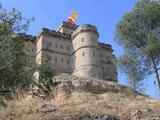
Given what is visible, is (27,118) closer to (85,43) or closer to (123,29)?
(123,29)

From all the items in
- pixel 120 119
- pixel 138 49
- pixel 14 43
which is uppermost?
pixel 138 49

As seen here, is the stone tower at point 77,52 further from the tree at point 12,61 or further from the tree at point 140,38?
the tree at point 12,61

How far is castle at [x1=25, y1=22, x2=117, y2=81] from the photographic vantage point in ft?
206

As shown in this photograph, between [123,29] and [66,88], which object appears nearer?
[66,88]

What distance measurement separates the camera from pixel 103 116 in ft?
43.4

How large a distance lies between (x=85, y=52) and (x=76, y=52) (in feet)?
7.83

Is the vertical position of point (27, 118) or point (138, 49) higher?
point (138, 49)

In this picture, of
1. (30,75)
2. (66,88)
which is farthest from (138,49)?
(30,75)

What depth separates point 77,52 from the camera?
65188mm

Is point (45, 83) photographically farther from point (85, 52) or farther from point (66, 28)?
point (66, 28)

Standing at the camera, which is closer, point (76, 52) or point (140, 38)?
point (140, 38)

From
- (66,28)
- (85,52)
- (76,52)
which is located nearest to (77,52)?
(76,52)

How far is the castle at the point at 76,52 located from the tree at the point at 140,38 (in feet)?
103

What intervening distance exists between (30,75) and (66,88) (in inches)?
143
